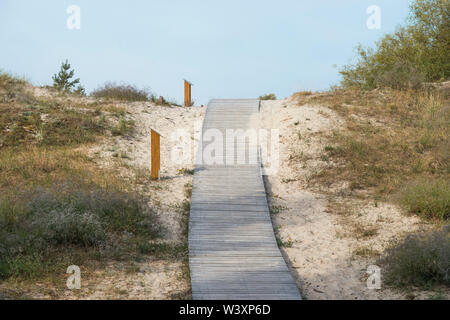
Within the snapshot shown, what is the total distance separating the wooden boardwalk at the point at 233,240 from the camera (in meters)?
7.20

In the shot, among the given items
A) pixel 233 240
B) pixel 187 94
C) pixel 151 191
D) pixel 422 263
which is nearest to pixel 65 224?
Result: pixel 233 240

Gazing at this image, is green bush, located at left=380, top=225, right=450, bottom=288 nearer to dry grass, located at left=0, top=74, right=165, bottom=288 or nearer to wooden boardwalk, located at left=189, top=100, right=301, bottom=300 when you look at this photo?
wooden boardwalk, located at left=189, top=100, right=301, bottom=300

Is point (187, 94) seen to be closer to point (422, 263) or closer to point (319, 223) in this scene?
point (319, 223)

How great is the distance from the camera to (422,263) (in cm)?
705

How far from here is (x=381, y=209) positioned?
35.0ft

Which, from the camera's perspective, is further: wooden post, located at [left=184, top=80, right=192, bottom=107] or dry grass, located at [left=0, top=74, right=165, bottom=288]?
wooden post, located at [left=184, top=80, right=192, bottom=107]

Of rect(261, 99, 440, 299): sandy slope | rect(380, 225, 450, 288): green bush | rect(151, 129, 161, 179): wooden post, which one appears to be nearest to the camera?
rect(380, 225, 450, 288): green bush

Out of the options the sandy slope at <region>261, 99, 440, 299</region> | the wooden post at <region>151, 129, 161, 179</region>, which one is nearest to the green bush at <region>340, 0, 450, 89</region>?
the sandy slope at <region>261, 99, 440, 299</region>

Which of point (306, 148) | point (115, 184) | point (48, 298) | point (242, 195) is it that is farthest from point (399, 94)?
point (48, 298)

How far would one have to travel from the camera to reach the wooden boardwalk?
720 cm

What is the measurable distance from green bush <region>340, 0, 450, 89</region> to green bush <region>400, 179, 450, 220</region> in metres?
10.6

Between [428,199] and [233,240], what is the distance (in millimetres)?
4081

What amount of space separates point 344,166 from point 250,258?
17.7ft
